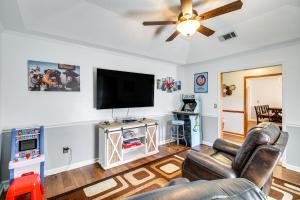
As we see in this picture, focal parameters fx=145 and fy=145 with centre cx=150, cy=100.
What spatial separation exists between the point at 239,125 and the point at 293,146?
7.53 feet

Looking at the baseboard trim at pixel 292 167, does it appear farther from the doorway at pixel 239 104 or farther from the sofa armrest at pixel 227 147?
the doorway at pixel 239 104

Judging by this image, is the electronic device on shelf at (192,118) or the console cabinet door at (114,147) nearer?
the console cabinet door at (114,147)

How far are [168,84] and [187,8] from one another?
2.65 m

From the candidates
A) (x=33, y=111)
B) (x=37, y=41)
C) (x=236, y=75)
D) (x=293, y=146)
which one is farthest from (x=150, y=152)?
(x=236, y=75)

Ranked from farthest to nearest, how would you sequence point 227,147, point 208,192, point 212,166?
1. point 227,147
2. point 212,166
3. point 208,192

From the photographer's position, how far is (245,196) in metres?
0.55

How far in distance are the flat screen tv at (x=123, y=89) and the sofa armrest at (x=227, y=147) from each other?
179 cm

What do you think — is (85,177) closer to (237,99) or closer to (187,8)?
(187,8)

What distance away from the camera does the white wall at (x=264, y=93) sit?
22.7 feet

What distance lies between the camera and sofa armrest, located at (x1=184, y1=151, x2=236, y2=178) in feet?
4.80

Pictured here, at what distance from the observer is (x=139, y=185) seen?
7.22 feet

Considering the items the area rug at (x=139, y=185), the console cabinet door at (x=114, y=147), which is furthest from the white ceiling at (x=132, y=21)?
the area rug at (x=139, y=185)

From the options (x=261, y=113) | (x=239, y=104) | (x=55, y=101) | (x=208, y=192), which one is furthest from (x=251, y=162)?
(x=261, y=113)

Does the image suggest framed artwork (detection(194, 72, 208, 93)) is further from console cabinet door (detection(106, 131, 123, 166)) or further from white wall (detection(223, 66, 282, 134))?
console cabinet door (detection(106, 131, 123, 166))
